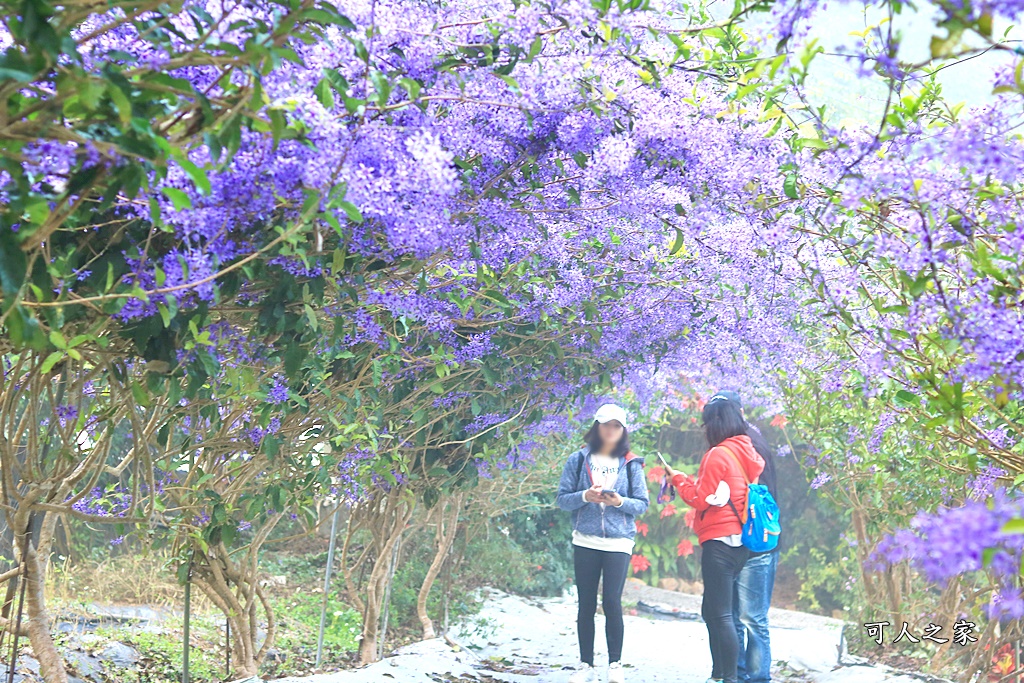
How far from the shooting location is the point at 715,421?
210 inches

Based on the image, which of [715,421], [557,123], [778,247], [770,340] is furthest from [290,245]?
[715,421]

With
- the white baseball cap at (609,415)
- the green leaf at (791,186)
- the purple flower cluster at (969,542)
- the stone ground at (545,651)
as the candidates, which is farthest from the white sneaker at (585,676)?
the purple flower cluster at (969,542)

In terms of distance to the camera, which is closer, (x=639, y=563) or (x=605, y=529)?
(x=605, y=529)

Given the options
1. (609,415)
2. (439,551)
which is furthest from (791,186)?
(439,551)

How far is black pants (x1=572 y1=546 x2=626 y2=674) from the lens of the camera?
5.42m

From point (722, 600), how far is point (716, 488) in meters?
0.55

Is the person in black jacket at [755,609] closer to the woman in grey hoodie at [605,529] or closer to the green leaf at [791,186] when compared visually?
the woman in grey hoodie at [605,529]

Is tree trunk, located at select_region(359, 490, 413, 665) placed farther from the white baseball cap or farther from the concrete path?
the white baseball cap

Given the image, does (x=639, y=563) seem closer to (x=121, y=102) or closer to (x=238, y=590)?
(x=238, y=590)

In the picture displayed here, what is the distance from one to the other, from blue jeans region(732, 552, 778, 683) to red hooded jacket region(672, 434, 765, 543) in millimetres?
300

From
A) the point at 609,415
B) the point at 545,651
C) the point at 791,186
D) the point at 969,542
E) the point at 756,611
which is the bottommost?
the point at 545,651

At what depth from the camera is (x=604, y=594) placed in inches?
214

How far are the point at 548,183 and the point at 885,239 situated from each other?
994 millimetres

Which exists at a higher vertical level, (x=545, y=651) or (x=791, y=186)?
(x=791, y=186)
